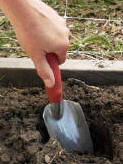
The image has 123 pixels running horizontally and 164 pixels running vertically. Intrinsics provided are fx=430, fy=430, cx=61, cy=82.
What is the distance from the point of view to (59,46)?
1.43 meters

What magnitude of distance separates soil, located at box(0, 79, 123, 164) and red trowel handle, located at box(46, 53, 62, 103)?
0.17 m

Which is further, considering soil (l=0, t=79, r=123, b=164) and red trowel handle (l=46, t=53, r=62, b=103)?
soil (l=0, t=79, r=123, b=164)

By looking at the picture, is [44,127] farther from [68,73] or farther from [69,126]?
[68,73]

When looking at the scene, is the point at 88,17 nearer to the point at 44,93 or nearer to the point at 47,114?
the point at 44,93

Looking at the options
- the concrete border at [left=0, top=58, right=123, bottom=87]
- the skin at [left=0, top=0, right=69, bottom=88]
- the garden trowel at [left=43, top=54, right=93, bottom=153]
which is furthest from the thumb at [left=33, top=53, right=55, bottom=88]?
the concrete border at [left=0, top=58, right=123, bottom=87]

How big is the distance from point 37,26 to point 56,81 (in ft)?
1.04

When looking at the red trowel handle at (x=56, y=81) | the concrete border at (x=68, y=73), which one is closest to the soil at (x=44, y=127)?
the concrete border at (x=68, y=73)

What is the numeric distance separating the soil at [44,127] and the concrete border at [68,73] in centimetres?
5

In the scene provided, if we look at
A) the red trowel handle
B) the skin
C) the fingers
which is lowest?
the red trowel handle

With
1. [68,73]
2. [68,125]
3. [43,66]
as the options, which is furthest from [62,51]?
[68,73]

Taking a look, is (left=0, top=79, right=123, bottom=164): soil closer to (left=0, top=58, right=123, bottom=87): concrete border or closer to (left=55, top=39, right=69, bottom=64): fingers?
(left=0, top=58, right=123, bottom=87): concrete border

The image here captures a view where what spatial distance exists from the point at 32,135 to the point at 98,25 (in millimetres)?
1172

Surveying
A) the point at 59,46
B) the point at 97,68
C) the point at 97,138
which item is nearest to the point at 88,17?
the point at 97,68

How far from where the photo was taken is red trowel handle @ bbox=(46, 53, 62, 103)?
151 centimetres
